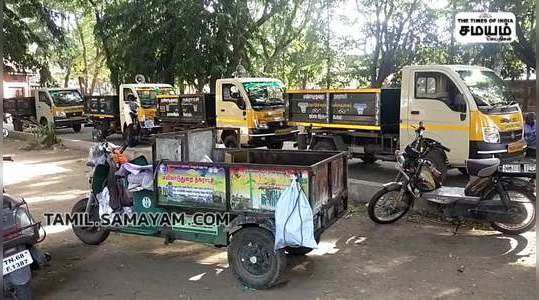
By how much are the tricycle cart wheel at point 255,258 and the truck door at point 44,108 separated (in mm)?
17098

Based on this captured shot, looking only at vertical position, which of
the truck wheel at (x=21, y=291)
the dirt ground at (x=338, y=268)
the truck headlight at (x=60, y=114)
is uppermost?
the truck headlight at (x=60, y=114)

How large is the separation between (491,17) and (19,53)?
1622cm

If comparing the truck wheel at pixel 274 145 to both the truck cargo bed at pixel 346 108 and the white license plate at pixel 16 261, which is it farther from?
the white license plate at pixel 16 261

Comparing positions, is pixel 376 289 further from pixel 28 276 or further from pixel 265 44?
pixel 265 44

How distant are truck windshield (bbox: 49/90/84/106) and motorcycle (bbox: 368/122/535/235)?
16648mm

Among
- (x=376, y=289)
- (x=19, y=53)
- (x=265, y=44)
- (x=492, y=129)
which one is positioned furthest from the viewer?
(x=265, y=44)

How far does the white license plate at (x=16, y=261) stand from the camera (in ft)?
13.1

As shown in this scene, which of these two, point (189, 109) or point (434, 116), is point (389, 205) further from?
point (189, 109)

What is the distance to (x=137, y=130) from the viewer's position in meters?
15.6

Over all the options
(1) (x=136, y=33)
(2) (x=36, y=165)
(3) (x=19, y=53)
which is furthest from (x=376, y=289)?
(3) (x=19, y=53)

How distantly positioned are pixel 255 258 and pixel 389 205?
242 centimetres

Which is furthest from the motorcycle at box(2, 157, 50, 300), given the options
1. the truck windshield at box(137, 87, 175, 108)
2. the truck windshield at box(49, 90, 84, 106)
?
the truck windshield at box(49, 90, 84, 106)

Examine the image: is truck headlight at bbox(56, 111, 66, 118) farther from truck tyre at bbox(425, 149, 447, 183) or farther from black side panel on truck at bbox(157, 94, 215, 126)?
truck tyre at bbox(425, 149, 447, 183)

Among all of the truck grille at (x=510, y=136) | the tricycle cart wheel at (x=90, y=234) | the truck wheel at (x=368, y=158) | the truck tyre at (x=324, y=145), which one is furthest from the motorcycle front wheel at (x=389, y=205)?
the truck tyre at (x=324, y=145)
